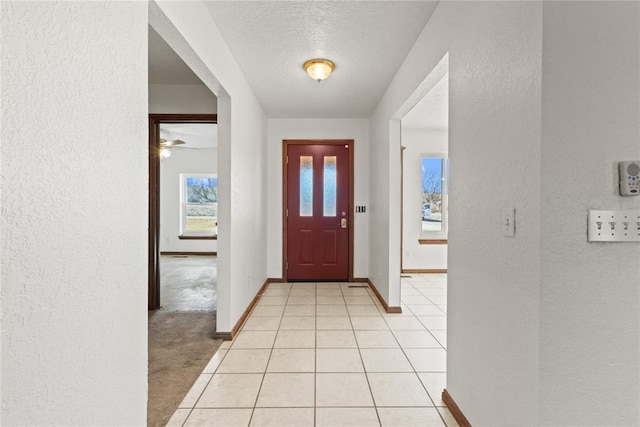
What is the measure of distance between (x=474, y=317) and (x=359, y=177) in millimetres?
3597

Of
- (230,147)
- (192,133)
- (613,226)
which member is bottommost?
(613,226)

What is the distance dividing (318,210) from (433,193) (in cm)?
223

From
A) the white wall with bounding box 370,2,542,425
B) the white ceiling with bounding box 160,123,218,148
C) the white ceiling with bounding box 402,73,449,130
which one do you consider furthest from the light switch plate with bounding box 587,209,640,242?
the white ceiling with bounding box 160,123,218,148

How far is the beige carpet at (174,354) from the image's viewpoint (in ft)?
6.44

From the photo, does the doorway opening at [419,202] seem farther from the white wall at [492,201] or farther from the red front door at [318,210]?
the white wall at [492,201]

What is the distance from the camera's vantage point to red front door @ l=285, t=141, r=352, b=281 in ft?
16.6

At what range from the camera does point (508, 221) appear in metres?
1.31

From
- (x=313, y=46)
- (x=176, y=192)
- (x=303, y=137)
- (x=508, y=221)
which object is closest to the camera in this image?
(x=508, y=221)

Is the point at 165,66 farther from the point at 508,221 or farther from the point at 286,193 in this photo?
the point at 508,221

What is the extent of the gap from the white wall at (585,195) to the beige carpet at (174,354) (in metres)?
1.96

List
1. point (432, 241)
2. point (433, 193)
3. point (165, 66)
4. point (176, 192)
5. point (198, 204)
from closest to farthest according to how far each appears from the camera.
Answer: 1. point (165, 66)
2. point (432, 241)
3. point (433, 193)
4. point (176, 192)
5. point (198, 204)

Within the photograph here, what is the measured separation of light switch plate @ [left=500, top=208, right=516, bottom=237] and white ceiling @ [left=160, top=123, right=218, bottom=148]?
503 centimetres

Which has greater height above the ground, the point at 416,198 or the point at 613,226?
the point at 416,198

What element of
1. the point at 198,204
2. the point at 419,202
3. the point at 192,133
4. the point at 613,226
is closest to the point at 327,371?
the point at 613,226
